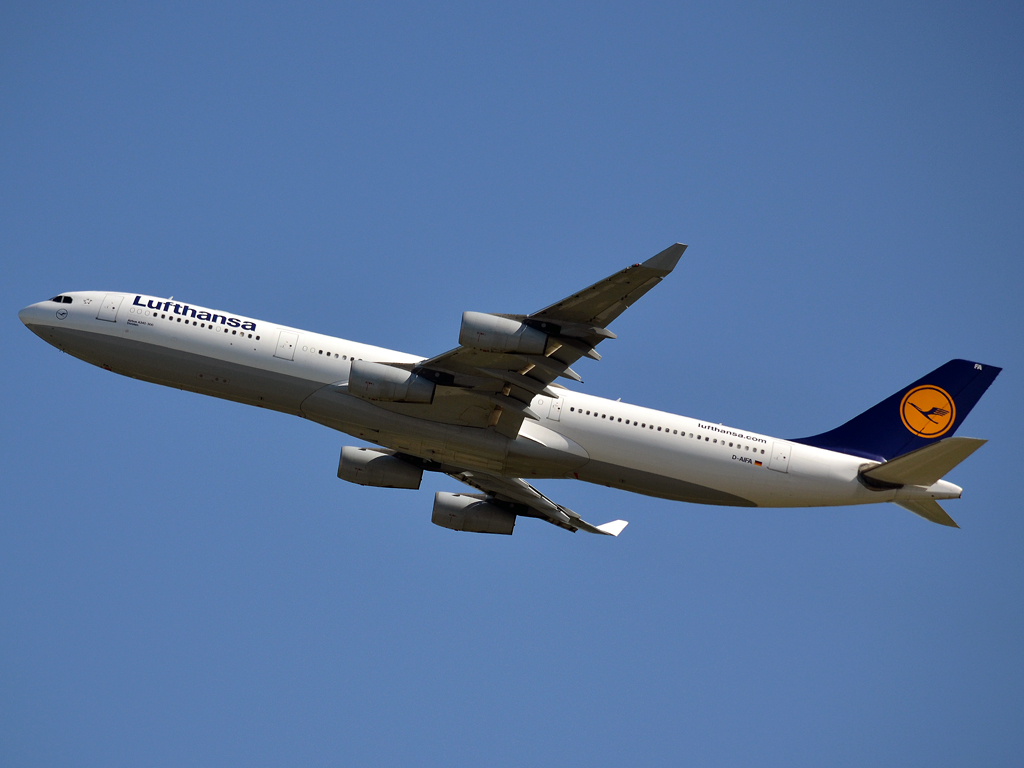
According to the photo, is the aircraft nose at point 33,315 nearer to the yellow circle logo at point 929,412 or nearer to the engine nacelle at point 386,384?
the engine nacelle at point 386,384

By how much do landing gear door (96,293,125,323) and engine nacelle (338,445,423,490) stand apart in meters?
9.06

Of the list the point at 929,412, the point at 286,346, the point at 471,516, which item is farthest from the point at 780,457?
the point at 286,346

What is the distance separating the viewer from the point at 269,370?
101 ft

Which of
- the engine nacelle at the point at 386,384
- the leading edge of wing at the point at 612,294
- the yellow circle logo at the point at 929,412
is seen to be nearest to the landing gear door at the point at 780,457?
the yellow circle logo at the point at 929,412

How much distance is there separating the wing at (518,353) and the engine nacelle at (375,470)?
4.60 m

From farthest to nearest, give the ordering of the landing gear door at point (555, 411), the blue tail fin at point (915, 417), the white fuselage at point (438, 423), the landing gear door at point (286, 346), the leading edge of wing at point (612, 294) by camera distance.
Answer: the blue tail fin at point (915, 417)
the landing gear door at point (555, 411)
the landing gear door at point (286, 346)
the white fuselage at point (438, 423)
the leading edge of wing at point (612, 294)

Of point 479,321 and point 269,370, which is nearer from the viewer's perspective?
point 479,321

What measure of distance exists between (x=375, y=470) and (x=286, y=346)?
19.3 ft

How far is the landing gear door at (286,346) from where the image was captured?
30.9 meters

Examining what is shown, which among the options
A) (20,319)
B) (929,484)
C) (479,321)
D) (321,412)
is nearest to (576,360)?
(479,321)

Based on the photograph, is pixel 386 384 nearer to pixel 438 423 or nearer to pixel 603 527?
pixel 438 423

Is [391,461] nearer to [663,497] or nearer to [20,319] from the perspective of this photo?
[663,497]

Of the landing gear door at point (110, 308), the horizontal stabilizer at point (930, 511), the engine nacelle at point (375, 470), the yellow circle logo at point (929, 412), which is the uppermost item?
the yellow circle logo at point (929, 412)

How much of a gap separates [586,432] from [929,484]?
1166cm
